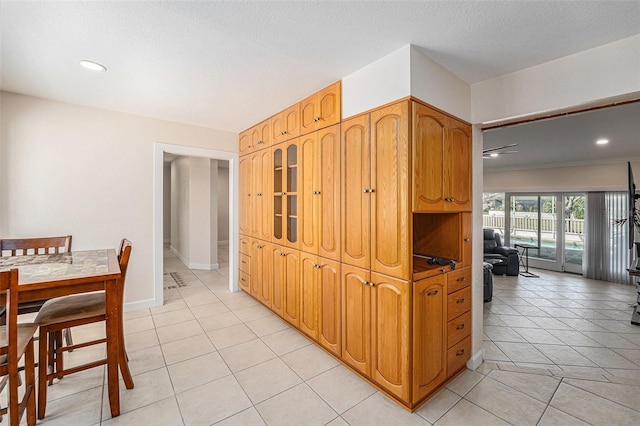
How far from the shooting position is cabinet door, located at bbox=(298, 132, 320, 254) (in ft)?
8.59

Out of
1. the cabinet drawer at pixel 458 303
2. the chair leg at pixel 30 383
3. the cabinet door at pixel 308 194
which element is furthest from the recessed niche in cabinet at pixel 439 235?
the chair leg at pixel 30 383

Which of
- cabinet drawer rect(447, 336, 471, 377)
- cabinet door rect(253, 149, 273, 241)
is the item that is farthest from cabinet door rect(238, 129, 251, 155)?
cabinet drawer rect(447, 336, 471, 377)

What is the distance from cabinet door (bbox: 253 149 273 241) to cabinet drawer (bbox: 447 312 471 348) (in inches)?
86.7

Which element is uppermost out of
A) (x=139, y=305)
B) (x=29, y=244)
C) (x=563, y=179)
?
(x=563, y=179)

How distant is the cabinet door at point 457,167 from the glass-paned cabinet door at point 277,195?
1.82m

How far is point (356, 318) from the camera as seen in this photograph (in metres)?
2.21

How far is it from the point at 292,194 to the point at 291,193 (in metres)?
0.02

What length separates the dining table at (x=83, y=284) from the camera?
1.58 metres

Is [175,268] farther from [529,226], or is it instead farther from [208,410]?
[529,226]

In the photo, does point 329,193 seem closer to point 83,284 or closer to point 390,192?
point 390,192

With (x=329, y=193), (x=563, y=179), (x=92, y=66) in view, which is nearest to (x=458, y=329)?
(x=329, y=193)

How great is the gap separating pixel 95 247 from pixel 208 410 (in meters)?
2.63

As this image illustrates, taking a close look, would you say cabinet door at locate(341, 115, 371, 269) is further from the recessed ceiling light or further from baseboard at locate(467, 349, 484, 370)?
the recessed ceiling light

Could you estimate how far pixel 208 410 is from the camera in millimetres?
1829
